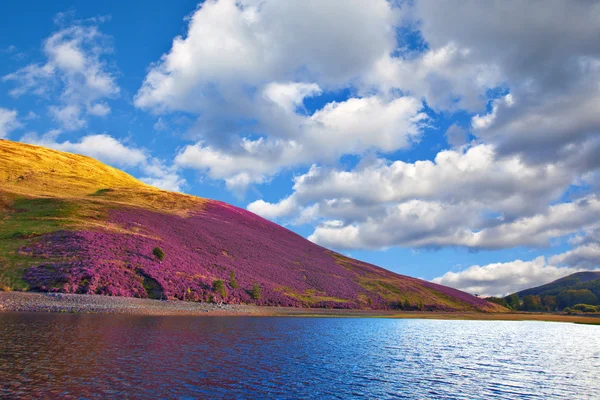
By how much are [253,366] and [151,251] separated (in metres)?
69.1

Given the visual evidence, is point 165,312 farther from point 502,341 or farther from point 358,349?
point 502,341

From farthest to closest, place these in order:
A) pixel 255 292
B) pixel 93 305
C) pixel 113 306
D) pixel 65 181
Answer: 1. pixel 65 181
2. pixel 255 292
3. pixel 113 306
4. pixel 93 305

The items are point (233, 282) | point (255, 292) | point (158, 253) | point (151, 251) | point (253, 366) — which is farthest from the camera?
point (255, 292)

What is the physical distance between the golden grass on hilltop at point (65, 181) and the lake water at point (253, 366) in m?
81.8

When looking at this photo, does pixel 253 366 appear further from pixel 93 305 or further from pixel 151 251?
pixel 151 251

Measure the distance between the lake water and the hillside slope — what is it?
94.9 ft

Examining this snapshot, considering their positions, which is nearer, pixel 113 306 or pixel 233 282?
pixel 113 306

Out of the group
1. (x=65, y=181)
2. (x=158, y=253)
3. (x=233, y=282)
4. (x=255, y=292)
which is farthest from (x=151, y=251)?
(x=65, y=181)

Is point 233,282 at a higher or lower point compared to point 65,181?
lower

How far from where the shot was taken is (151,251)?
92062 millimetres

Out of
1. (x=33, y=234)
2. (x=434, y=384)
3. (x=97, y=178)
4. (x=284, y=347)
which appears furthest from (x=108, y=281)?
(x=97, y=178)

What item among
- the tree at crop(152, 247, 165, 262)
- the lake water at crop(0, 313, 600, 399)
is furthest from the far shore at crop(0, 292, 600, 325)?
the tree at crop(152, 247, 165, 262)

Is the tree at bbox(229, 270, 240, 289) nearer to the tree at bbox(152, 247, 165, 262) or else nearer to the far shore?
the far shore

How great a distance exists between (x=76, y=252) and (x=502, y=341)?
79588 millimetres
